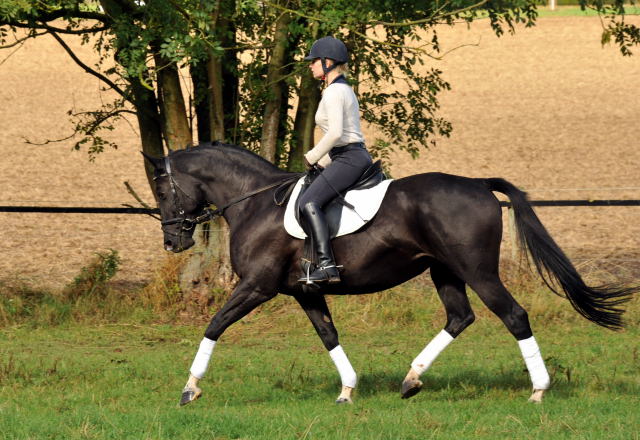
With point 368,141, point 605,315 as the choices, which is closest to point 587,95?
point 368,141

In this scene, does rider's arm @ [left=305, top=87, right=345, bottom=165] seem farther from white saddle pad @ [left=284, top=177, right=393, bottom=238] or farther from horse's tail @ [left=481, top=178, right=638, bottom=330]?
horse's tail @ [left=481, top=178, right=638, bottom=330]

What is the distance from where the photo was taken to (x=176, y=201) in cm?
858

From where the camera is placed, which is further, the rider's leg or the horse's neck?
the horse's neck

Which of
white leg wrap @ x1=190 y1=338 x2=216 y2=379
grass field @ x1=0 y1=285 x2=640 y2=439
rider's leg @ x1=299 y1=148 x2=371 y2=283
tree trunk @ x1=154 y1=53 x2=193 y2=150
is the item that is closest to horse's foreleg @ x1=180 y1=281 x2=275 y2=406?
white leg wrap @ x1=190 y1=338 x2=216 y2=379

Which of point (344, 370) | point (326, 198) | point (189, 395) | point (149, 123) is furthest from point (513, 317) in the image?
point (149, 123)

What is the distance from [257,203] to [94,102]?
26068 millimetres

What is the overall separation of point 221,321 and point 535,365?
2481 mm

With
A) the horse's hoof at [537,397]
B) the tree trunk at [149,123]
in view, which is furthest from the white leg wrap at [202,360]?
the tree trunk at [149,123]

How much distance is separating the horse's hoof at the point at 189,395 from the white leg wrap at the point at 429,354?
1.73 metres

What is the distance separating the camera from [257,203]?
830 centimetres

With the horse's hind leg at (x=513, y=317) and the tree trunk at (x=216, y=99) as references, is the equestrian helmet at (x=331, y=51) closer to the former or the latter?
the horse's hind leg at (x=513, y=317)

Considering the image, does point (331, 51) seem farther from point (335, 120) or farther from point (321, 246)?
point (321, 246)

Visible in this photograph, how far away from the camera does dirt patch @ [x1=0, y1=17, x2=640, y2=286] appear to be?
17875 millimetres

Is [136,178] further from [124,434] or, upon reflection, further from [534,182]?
[124,434]
